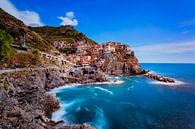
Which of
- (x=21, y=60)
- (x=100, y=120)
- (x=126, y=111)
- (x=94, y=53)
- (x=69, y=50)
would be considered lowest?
(x=100, y=120)

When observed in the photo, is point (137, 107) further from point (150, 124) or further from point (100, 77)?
point (100, 77)

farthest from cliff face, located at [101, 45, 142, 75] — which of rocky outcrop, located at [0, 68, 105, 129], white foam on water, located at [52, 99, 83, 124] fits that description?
rocky outcrop, located at [0, 68, 105, 129]

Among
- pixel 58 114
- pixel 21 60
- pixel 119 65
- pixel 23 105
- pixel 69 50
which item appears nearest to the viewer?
pixel 23 105

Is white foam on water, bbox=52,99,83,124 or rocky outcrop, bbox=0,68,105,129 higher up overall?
rocky outcrop, bbox=0,68,105,129

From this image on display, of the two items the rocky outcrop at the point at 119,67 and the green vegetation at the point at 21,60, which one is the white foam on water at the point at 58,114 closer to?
the green vegetation at the point at 21,60

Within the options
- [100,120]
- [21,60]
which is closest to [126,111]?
[100,120]

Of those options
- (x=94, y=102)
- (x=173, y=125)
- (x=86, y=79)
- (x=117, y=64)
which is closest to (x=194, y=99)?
(x=173, y=125)

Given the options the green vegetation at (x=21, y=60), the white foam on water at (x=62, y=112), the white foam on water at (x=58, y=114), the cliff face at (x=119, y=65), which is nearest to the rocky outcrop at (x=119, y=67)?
the cliff face at (x=119, y=65)

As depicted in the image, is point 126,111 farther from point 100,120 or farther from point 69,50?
point 69,50

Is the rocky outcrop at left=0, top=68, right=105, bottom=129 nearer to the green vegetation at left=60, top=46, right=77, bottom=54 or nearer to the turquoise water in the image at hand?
the turquoise water
